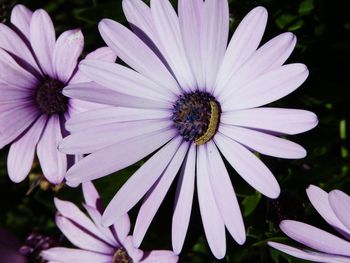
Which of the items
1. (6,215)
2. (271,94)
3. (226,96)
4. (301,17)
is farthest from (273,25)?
(6,215)

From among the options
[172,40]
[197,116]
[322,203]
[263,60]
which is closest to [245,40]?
[263,60]

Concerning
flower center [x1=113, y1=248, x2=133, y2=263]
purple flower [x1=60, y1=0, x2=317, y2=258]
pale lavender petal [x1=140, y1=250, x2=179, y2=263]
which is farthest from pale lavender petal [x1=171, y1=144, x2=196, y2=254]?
flower center [x1=113, y1=248, x2=133, y2=263]

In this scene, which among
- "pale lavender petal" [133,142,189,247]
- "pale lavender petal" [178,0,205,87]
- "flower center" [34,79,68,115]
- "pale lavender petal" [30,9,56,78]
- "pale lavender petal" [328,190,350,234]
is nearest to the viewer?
"pale lavender petal" [328,190,350,234]

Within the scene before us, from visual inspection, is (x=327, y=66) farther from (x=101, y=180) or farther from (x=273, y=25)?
(x=101, y=180)

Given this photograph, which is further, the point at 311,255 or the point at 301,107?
the point at 301,107

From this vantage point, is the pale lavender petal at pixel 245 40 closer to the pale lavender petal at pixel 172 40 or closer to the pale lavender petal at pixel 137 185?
the pale lavender petal at pixel 172 40

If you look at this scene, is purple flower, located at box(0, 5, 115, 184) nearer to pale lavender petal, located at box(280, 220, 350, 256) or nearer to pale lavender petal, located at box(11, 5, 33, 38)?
pale lavender petal, located at box(11, 5, 33, 38)

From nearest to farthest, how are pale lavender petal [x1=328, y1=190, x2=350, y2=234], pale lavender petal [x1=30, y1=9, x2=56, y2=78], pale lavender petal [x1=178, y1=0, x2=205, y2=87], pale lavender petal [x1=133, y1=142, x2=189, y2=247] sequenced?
pale lavender petal [x1=328, y1=190, x2=350, y2=234], pale lavender petal [x1=178, y1=0, x2=205, y2=87], pale lavender petal [x1=133, y1=142, x2=189, y2=247], pale lavender petal [x1=30, y1=9, x2=56, y2=78]

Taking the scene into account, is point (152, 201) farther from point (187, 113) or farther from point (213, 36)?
point (213, 36)
